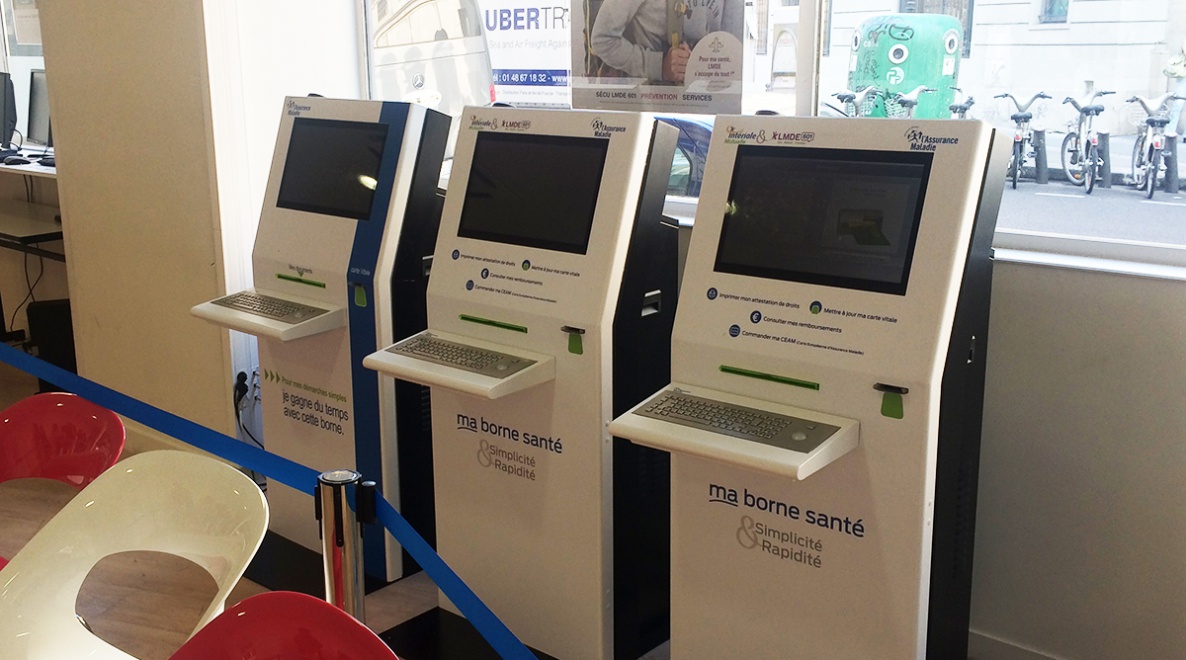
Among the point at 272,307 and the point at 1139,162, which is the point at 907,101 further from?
the point at 272,307

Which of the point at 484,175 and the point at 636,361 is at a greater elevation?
the point at 484,175

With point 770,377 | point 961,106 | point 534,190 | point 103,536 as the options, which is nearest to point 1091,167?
point 961,106

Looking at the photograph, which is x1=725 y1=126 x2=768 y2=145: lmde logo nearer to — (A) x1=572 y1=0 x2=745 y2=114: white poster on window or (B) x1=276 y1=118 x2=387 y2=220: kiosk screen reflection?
(A) x1=572 y1=0 x2=745 y2=114: white poster on window

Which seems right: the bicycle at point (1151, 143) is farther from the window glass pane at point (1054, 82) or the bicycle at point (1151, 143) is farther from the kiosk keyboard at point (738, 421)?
the kiosk keyboard at point (738, 421)

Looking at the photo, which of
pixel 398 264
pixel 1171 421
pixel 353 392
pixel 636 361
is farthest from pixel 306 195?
pixel 1171 421

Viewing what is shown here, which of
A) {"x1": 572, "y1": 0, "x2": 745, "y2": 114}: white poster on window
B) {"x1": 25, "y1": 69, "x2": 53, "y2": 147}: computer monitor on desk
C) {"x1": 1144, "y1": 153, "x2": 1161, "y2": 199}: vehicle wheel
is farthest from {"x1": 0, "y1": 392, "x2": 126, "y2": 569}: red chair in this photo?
{"x1": 25, "y1": 69, "x2": 53, "y2": 147}: computer monitor on desk

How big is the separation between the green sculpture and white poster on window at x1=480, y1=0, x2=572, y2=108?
1.03m

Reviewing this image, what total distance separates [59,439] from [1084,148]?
2.44 m

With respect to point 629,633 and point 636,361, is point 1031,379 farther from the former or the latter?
point 629,633

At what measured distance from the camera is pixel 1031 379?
8.63ft

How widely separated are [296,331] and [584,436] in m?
0.91

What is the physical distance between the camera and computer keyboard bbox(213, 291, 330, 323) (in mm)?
3088

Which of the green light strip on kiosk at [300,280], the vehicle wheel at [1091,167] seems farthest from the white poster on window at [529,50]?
the vehicle wheel at [1091,167]

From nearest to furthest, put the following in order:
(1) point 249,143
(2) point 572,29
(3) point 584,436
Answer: (3) point 584,436 < (2) point 572,29 < (1) point 249,143
